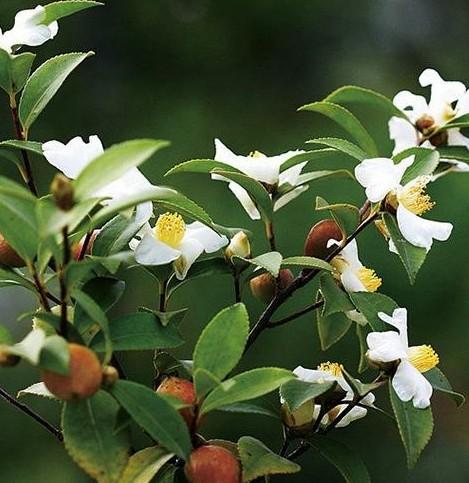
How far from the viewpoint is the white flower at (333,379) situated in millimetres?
655

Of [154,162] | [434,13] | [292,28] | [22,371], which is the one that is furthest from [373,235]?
[434,13]

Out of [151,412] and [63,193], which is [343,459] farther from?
[63,193]

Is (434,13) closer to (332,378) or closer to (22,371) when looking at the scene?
(22,371)

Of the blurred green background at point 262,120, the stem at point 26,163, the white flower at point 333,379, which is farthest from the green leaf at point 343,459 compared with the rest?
the blurred green background at point 262,120

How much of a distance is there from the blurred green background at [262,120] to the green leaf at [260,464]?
3.59 ft

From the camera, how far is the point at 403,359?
2.06 ft

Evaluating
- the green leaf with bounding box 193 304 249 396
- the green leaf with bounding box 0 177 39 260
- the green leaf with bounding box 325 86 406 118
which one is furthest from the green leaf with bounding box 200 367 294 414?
the green leaf with bounding box 325 86 406 118

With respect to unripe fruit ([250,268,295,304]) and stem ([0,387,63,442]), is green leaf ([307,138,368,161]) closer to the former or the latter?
unripe fruit ([250,268,295,304])

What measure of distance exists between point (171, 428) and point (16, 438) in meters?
1.52

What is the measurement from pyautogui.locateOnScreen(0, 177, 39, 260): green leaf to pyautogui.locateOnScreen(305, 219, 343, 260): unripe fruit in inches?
8.4

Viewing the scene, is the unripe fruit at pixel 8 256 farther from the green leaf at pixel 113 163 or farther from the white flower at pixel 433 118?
the white flower at pixel 433 118

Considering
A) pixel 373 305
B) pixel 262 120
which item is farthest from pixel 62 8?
pixel 262 120

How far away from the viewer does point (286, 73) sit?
2.41 meters

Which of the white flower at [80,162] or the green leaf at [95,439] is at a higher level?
the white flower at [80,162]
